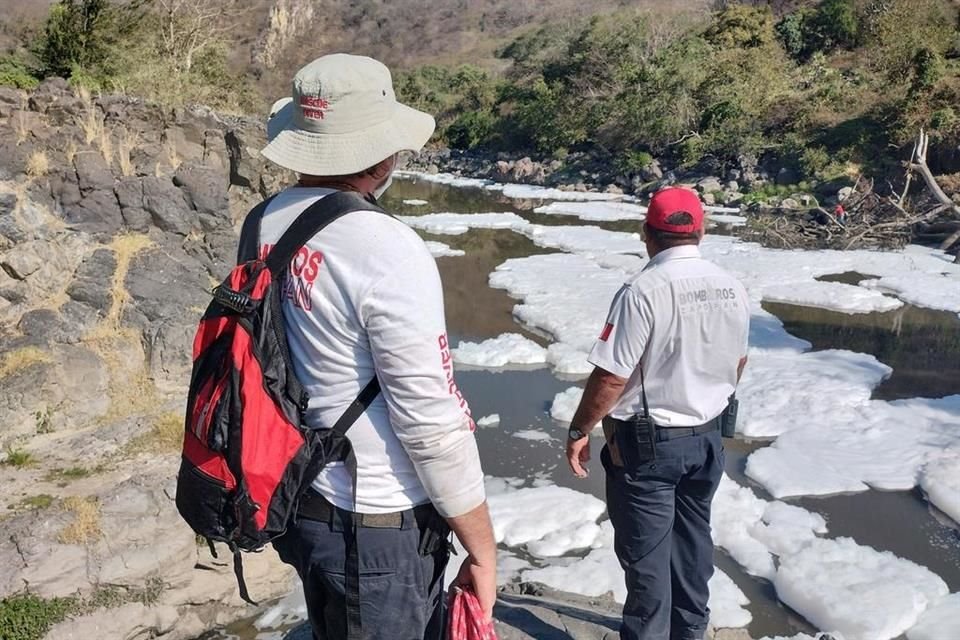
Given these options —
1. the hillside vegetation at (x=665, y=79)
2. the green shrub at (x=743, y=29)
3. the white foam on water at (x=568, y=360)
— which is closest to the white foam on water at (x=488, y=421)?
the white foam on water at (x=568, y=360)

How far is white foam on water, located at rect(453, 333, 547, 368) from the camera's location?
25.1 feet

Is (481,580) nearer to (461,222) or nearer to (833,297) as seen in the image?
(833,297)

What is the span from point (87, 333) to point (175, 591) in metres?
2.57

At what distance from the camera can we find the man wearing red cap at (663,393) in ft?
8.11

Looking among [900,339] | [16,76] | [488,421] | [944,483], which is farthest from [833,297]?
[16,76]

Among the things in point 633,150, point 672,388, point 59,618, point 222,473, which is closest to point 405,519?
point 222,473

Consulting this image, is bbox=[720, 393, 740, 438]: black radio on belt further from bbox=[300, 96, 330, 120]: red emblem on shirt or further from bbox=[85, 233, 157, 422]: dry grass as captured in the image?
bbox=[85, 233, 157, 422]: dry grass

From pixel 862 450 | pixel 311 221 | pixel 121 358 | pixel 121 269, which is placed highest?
pixel 311 221

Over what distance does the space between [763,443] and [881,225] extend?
9.79 meters

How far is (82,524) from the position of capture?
3.80 meters

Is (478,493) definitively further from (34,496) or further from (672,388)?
(34,496)

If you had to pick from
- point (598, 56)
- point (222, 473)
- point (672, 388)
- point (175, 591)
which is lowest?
point (175, 591)

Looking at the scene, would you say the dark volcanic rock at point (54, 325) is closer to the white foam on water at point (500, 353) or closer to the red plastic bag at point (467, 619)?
the white foam on water at point (500, 353)

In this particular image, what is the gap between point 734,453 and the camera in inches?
221
